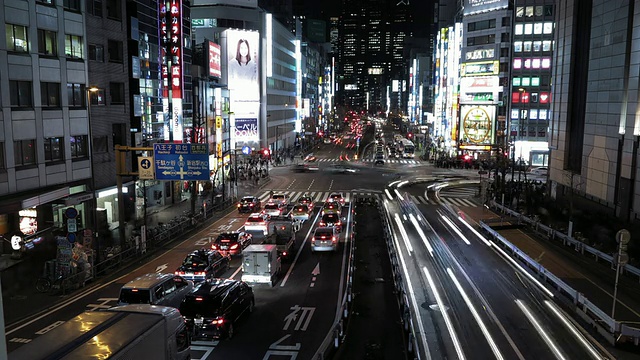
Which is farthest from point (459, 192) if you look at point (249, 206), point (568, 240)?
point (568, 240)

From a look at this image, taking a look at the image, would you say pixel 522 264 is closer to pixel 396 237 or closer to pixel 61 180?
pixel 396 237

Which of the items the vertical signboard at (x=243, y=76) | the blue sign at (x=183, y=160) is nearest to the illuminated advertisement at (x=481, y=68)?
the vertical signboard at (x=243, y=76)

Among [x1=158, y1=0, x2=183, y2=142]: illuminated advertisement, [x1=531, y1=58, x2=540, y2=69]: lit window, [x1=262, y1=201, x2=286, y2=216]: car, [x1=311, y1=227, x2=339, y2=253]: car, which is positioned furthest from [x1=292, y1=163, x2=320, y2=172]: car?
[x1=311, y1=227, x2=339, y2=253]: car

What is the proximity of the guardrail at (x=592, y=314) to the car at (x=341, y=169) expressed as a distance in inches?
2020

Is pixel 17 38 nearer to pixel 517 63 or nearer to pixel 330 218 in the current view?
pixel 330 218

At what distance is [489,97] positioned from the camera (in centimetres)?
8606

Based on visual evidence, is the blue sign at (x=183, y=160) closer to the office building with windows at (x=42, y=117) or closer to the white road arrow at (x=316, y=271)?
the office building with windows at (x=42, y=117)

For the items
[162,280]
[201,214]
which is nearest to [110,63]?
[201,214]

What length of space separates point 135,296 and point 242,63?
69076mm

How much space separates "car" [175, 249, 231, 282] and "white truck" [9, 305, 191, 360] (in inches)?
449

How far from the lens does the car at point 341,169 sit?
7878 centimetres

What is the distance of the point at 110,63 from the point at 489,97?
2630 inches

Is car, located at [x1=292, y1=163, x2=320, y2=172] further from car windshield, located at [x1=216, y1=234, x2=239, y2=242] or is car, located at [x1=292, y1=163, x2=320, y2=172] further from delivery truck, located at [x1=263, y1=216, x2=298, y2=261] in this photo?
car windshield, located at [x1=216, y1=234, x2=239, y2=242]

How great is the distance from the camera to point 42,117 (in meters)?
29.6
